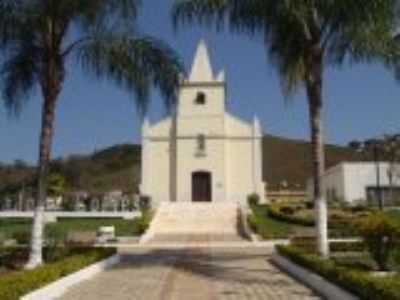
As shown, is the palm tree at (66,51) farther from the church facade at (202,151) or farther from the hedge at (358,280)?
the church facade at (202,151)

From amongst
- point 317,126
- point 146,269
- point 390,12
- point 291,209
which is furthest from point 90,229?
point 390,12

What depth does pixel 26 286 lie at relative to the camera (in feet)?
35.5

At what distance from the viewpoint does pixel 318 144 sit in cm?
1598

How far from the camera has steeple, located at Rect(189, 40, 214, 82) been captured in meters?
47.7

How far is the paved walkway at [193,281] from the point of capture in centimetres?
1223

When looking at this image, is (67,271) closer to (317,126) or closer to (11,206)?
(317,126)

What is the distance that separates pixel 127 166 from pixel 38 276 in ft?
304

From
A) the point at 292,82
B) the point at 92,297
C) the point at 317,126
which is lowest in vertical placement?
the point at 92,297

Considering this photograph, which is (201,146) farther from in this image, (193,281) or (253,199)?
(193,281)

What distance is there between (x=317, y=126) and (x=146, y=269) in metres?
5.45

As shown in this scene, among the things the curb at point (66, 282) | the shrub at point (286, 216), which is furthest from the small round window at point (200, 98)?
the curb at point (66, 282)

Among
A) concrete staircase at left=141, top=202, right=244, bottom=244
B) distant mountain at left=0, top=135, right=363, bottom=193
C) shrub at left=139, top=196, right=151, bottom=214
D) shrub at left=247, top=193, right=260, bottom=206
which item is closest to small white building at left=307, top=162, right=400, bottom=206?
shrub at left=247, top=193, right=260, bottom=206

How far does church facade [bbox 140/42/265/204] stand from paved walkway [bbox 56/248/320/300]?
2439cm

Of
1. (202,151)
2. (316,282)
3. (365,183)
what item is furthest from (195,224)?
(316,282)
